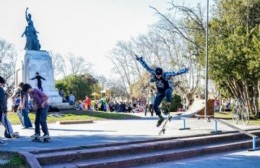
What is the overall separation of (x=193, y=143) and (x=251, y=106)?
1664 centimetres

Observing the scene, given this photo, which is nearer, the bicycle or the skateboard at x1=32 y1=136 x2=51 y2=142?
the skateboard at x1=32 y1=136 x2=51 y2=142

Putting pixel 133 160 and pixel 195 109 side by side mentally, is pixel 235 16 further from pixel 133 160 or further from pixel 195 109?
pixel 133 160

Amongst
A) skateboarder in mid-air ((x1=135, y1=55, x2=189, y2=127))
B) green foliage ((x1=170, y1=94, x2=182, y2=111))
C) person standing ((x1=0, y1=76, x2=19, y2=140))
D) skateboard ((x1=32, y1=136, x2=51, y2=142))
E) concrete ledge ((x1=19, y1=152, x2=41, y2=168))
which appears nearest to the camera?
concrete ledge ((x1=19, y1=152, x2=41, y2=168))

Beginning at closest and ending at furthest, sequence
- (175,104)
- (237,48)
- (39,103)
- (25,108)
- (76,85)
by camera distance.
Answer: (39,103), (25,108), (237,48), (175,104), (76,85)

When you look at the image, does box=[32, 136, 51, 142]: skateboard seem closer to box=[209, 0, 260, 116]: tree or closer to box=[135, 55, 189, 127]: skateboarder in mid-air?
box=[135, 55, 189, 127]: skateboarder in mid-air

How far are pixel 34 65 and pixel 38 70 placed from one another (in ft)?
1.52

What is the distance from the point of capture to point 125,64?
210ft

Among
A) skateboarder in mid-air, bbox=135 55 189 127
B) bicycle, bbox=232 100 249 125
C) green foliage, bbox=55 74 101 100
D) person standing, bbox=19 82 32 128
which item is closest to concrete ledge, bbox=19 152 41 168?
skateboarder in mid-air, bbox=135 55 189 127

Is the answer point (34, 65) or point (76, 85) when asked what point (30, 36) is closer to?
point (34, 65)

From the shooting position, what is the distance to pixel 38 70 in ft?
98.9

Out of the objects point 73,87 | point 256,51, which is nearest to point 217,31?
point 256,51

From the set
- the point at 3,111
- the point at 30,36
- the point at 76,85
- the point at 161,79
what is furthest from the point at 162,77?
the point at 76,85

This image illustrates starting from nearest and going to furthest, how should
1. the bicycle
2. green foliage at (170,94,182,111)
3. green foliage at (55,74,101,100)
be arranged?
1. the bicycle
2. green foliage at (170,94,182,111)
3. green foliage at (55,74,101,100)

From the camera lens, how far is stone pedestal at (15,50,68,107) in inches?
1170
